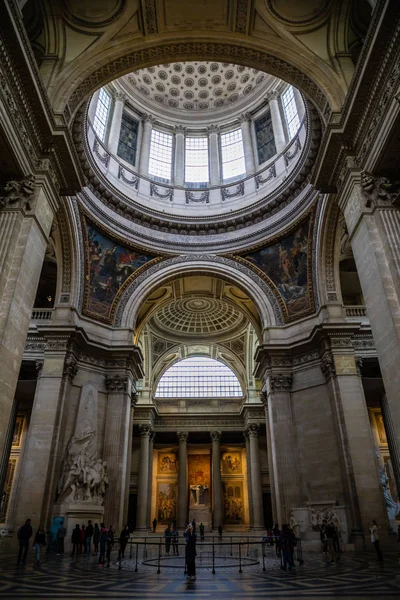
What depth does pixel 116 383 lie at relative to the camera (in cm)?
1761

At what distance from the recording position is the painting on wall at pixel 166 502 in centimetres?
3066

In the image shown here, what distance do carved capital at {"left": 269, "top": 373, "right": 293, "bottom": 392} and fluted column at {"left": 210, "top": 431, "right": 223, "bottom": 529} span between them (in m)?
13.8

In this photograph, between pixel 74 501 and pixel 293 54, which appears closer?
pixel 293 54

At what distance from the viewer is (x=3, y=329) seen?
6.75 meters

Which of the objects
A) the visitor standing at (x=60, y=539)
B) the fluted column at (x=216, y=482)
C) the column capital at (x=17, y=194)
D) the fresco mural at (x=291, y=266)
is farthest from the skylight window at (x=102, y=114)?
the fluted column at (x=216, y=482)

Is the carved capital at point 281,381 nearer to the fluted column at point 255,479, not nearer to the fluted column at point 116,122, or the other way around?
the fluted column at point 255,479

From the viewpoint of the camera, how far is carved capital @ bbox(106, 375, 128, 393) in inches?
690

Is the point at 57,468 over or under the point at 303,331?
under

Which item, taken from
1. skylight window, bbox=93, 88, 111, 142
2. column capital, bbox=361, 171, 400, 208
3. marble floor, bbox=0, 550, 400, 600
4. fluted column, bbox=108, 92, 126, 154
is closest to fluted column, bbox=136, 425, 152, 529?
marble floor, bbox=0, 550, 400, 600

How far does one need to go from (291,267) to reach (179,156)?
1073 cm

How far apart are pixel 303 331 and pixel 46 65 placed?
44.7 ft

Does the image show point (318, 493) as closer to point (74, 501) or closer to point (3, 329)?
point (74, 501)

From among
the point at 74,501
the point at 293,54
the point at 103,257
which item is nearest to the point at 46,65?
the point at 293,54

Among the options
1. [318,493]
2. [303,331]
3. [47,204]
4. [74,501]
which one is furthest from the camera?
[303,331]
